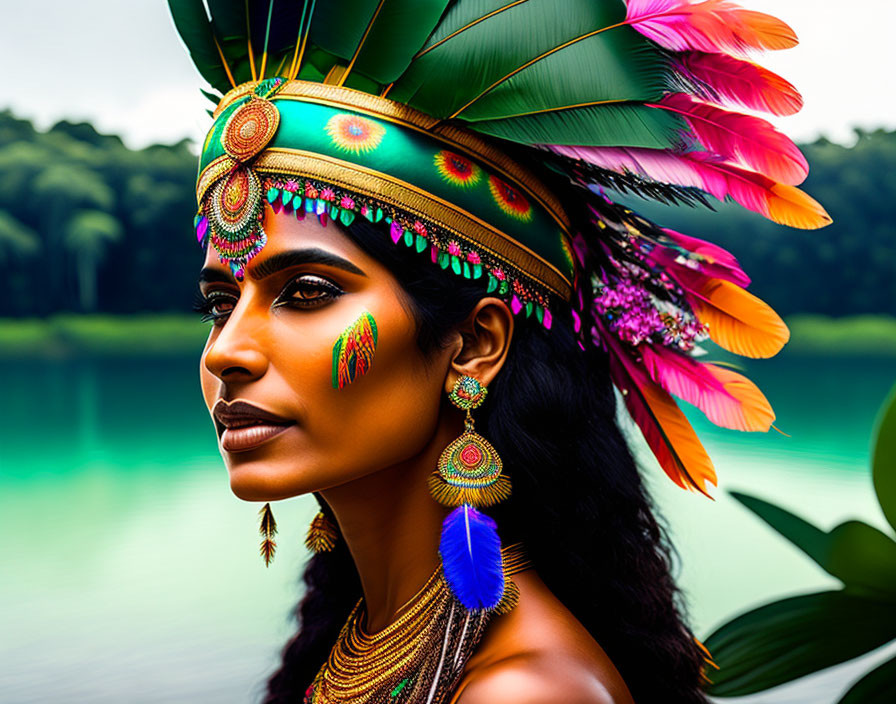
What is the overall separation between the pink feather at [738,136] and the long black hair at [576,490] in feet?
1.60

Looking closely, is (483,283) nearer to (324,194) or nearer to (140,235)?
(324,194)

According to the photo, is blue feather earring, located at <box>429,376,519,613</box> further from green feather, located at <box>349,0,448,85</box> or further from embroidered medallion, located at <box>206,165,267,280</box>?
green feather, located at <box>349,0,448,85</box>

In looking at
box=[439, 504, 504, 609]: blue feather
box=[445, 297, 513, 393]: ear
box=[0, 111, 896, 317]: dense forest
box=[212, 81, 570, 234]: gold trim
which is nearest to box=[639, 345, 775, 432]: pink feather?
box=[445, 297, 513, 393]: ear

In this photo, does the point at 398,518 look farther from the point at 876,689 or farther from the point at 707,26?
the point at 707,26

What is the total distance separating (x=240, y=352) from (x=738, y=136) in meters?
1.09

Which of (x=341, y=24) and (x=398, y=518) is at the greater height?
(x=341, y=24)

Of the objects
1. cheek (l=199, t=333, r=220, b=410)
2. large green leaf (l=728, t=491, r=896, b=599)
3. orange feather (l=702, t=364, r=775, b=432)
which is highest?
cheek (l=199, t=333, r=220, b=410)

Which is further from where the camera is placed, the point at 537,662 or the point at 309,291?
the point at 309,291

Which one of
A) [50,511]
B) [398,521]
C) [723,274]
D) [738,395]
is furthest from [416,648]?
[50,511]

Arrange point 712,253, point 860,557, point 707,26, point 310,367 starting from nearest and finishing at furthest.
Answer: point 860,557, point 310,367, point 707,26, point 712,253

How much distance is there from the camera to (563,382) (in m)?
1.85

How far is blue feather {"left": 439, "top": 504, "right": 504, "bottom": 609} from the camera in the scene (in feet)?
5.39

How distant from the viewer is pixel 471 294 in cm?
176

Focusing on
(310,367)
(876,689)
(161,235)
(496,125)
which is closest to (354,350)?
(310,367)
